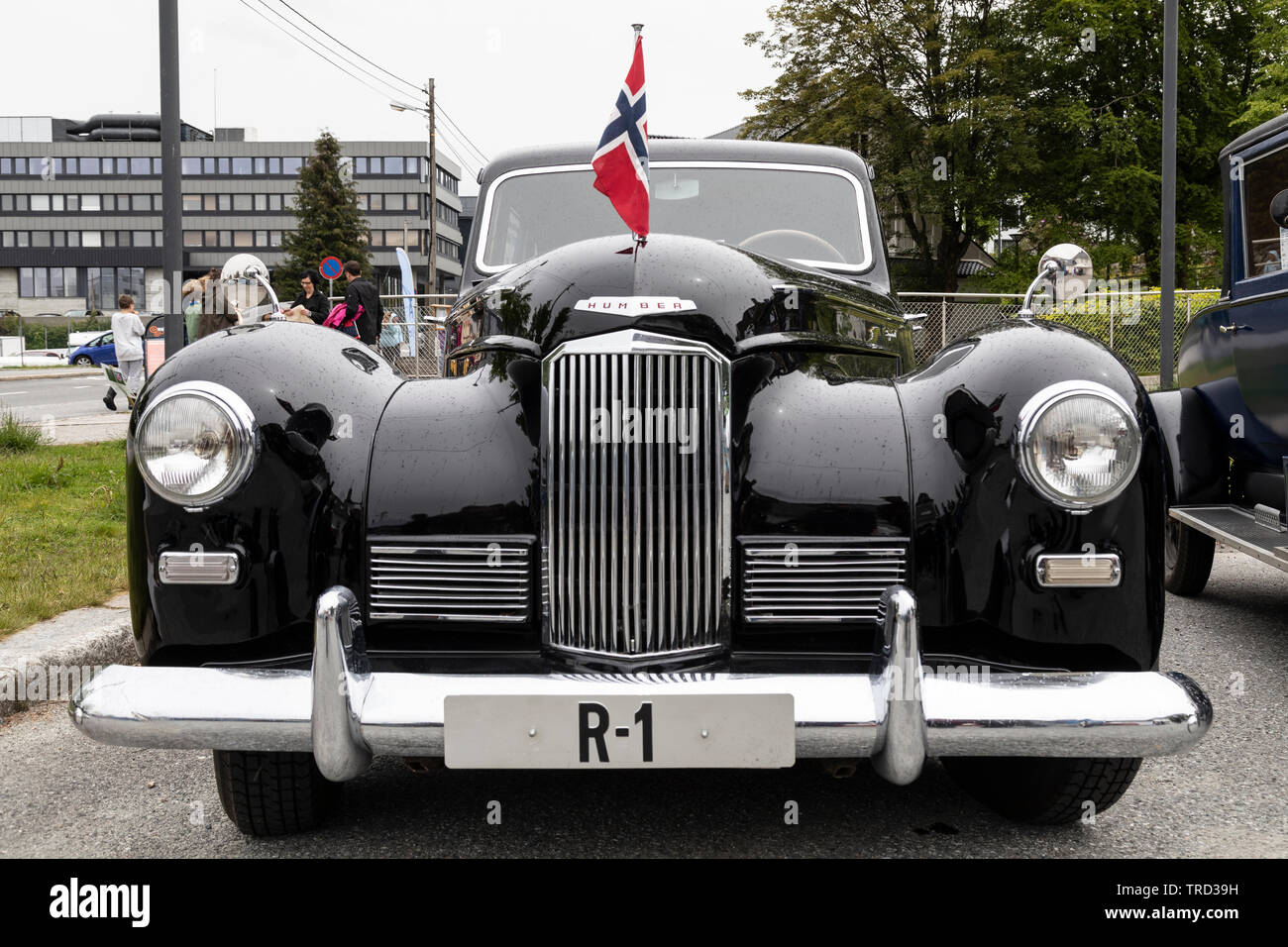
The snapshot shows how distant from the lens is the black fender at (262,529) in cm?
249

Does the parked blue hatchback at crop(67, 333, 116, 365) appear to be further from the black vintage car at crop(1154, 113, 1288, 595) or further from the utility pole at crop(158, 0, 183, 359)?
the black vintage car at crop(1154, 113, 1288, 595)

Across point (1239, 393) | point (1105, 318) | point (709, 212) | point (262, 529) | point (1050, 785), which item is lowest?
point (1050, 785)

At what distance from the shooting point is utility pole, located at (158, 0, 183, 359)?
24.5ft

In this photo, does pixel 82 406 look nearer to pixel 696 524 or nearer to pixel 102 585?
pixel 102 585

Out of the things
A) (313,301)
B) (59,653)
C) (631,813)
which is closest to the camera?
(631,813)

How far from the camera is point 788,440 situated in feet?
8.55

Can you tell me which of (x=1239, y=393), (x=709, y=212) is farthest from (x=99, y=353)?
(x=1239, y=393)

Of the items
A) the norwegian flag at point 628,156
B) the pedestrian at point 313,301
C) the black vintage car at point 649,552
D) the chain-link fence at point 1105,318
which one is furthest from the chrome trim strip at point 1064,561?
the chain-link fence at point 1105,318

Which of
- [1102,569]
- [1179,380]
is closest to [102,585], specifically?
[1102,569]

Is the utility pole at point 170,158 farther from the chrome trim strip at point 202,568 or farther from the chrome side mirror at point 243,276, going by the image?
the chrome trim strip at point 202,568

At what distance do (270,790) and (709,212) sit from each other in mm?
2679

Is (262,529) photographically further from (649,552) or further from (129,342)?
(129,342)

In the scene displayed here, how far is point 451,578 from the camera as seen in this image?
8.27ft

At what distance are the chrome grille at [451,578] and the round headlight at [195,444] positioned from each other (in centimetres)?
36
